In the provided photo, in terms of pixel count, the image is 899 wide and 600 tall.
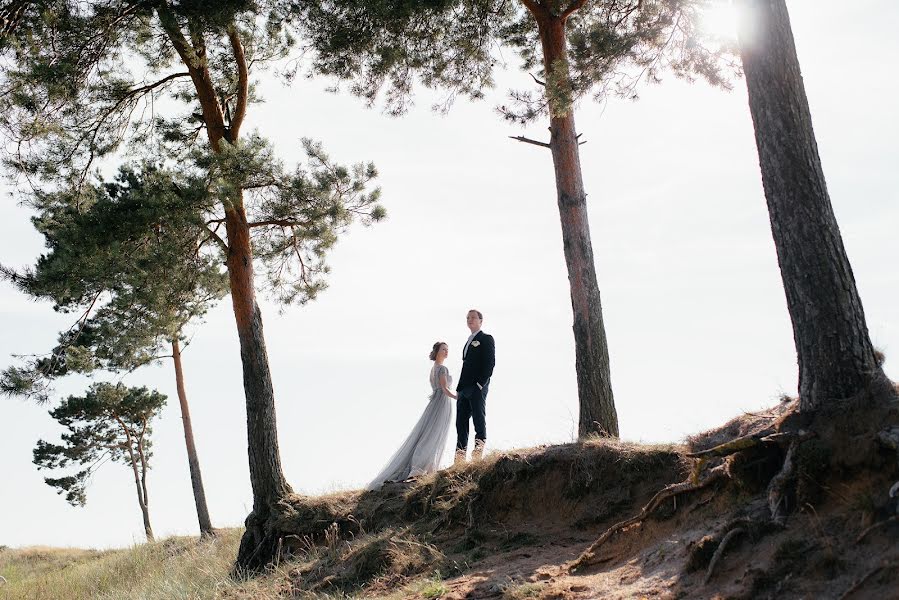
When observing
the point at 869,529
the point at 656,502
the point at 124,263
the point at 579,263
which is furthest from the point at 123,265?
the point at 869,529

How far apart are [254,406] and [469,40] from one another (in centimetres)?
680

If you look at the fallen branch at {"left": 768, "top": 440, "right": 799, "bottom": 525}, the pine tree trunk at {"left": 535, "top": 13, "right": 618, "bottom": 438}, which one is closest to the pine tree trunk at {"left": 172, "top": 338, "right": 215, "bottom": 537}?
the pine tree trunk at {"left": 535, "top": 13, "right": 618, "bottom": 438}

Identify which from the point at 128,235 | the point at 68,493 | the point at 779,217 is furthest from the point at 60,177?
the point at 68,493

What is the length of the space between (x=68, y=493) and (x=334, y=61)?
1886 cm

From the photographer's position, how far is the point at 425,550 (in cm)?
920

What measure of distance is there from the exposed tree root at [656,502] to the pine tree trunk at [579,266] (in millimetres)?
2707

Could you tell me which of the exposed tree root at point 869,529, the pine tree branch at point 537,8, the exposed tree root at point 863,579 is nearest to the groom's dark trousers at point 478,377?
the pine tree branch at point 537,8

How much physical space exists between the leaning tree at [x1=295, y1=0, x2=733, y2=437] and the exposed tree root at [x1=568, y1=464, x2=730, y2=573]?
283 cm

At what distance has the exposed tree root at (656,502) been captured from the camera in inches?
280

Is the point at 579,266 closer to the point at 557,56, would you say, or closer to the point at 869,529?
the point at 557,56

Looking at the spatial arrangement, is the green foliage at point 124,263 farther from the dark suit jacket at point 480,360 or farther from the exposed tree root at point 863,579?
the exposed tree root at point 863,579

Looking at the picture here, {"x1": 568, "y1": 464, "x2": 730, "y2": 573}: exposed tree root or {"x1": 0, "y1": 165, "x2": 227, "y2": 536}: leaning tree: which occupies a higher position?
{"x1": 0, "y1": 165, "x2": 227, "y2": 536}: leaning tree

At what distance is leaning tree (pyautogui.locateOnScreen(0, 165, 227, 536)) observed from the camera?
1284 centimetres

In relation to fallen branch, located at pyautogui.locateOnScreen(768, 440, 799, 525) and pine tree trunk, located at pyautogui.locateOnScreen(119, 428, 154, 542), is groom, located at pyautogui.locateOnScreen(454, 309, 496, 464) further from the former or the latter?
pine tree trunk, located at pyautogui.locateOnScreen(119, 428, 154, 542)
